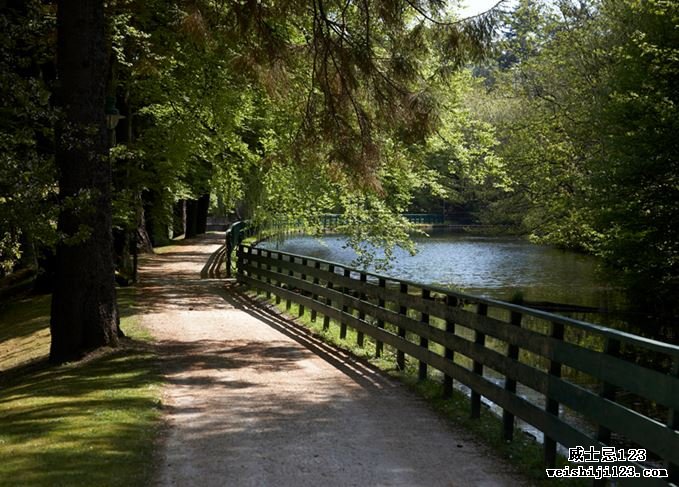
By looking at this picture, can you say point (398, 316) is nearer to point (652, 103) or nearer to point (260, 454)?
point (260, 454)

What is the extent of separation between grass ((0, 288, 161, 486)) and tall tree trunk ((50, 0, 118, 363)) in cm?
53

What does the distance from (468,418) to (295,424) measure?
1.65m

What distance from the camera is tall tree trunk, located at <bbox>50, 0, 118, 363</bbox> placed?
9.52m

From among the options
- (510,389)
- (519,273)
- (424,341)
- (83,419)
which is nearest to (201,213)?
(519,273)

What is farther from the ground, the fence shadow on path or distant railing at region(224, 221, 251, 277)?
distant railing at region(224, 221, 251, 277)

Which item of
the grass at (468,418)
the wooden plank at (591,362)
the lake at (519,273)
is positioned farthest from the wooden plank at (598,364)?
the lake at (519,273)

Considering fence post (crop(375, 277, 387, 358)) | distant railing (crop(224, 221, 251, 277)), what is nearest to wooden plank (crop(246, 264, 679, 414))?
fence post (crop(375, 277, 387, 358))

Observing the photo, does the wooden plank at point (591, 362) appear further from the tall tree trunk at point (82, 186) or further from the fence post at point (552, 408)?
the tall tree trunk at point (82, 186)

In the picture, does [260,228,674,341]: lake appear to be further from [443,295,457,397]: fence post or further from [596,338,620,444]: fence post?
[596,338,620,444]: fence post

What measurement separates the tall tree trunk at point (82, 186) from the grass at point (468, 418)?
3.65 meters

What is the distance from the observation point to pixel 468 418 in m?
7.14

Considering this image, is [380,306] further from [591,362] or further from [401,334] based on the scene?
[591,362]

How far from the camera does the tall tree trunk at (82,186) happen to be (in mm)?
9516

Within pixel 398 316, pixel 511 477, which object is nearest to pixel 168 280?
pixel 398 316
